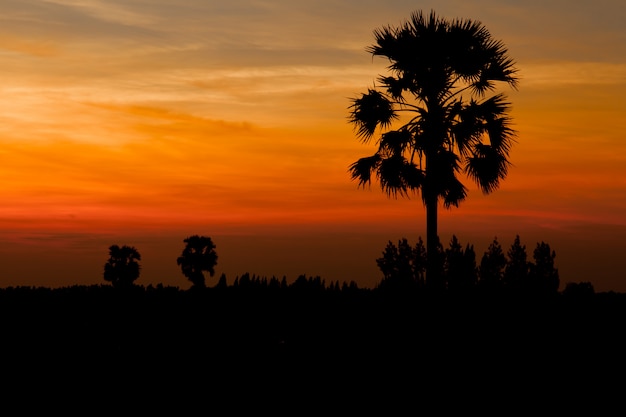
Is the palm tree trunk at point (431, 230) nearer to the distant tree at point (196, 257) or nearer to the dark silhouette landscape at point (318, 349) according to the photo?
the dark silhouette landscape at point (318, 349)

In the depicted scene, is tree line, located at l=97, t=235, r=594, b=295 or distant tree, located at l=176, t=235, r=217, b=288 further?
distant tree, located at l=176, t=235, r=217, b=288

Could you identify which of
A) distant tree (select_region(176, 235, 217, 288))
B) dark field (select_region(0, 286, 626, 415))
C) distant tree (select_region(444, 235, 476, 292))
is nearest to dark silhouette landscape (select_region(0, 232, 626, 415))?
dark field (select_region(0, 286, 626, 415))

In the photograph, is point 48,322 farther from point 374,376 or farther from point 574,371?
point 574,371

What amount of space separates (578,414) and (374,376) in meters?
2.76

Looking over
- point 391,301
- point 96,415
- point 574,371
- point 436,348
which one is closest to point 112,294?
point 96,415

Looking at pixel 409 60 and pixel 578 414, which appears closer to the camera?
pixel 578 414

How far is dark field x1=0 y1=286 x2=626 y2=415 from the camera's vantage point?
41.8 ft

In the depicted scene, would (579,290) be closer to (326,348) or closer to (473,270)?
(326,348)

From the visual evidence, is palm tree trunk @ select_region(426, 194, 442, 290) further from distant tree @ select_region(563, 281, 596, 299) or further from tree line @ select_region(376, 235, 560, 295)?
distant tree @ select_region(563, 281, 596, 299)

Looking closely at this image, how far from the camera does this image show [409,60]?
3269 cm

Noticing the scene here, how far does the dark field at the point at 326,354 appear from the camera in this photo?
12734 mm

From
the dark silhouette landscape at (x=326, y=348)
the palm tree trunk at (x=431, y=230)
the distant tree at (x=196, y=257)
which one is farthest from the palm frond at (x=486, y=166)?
the distant tree at (x=196, y=257)

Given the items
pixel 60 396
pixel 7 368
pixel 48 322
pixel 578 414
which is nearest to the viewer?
pixel 578 414

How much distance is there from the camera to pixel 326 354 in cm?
1330
